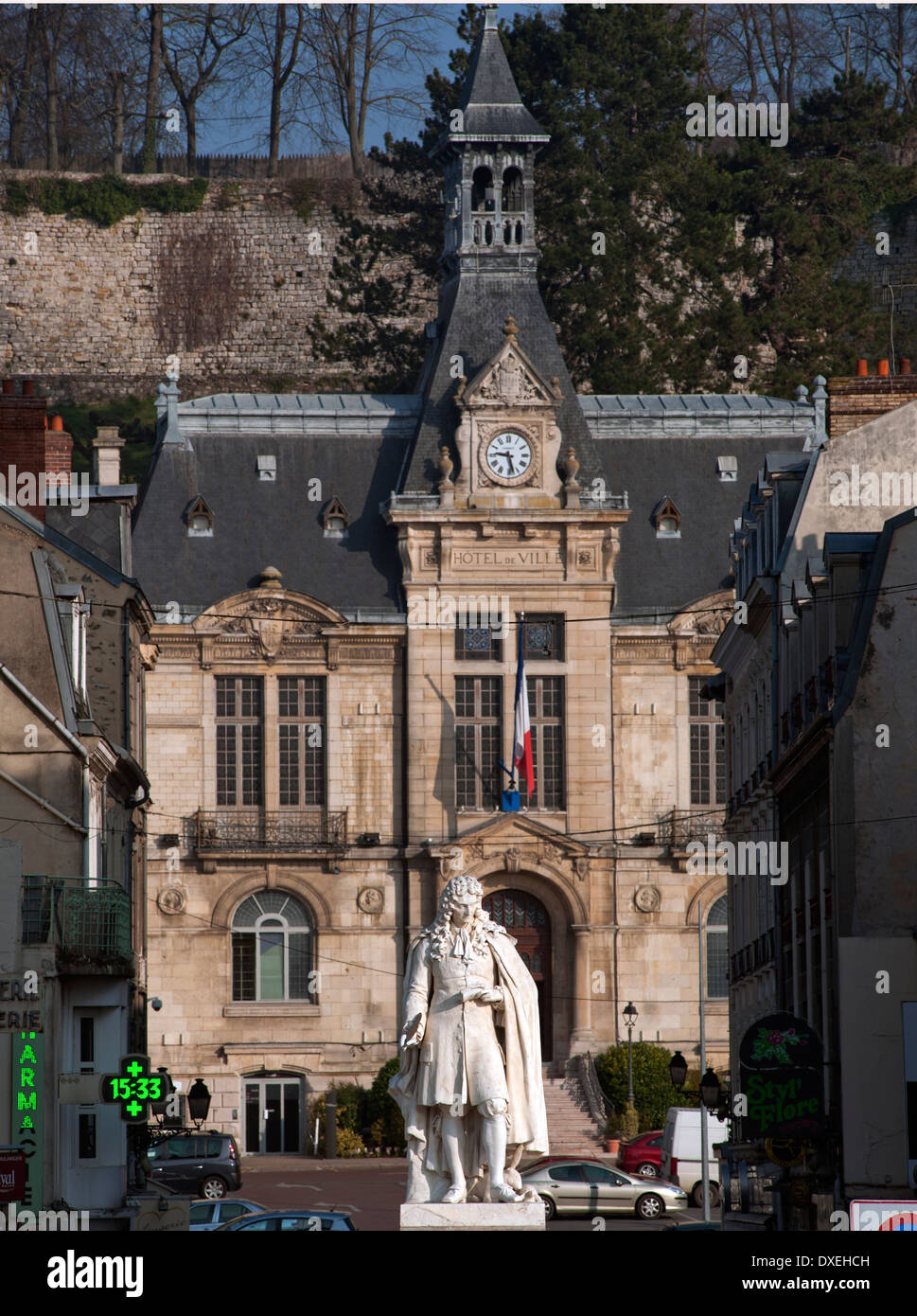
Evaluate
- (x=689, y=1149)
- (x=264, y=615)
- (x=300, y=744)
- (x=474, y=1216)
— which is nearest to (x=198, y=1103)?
(x=689, y=1149)

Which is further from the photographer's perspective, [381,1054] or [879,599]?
[381,1054]

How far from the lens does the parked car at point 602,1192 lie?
133 ft

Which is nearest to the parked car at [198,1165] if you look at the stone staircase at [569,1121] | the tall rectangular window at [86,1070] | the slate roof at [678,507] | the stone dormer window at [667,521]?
the tall rectangular window at [86,1070]

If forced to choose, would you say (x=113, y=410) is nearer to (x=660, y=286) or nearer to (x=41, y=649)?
(x=660, y=286)

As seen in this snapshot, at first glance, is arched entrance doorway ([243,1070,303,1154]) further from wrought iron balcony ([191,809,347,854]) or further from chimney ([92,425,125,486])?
chimney ([92,425,125,486])

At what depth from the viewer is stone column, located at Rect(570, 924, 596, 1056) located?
2298 inches

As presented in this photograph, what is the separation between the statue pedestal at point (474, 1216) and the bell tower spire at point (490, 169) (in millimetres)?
51510

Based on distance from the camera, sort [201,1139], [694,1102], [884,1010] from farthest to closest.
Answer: [694,1102] < [201,1139] < [884,1010]

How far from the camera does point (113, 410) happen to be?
8112 cm

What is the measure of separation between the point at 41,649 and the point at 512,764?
2425 centimetres

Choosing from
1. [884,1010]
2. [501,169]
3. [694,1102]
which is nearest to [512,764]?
[694,1102]

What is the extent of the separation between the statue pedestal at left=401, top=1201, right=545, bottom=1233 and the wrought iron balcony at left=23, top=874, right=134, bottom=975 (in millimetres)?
18589

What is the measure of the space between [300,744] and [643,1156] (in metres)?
16.6
